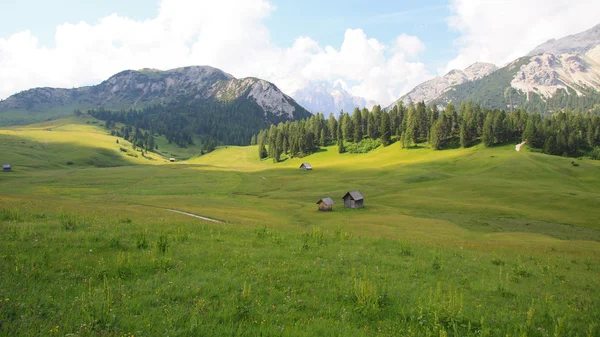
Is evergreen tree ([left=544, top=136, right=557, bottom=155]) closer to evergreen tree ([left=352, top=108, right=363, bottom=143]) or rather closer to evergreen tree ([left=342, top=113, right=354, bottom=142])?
evergreen tree ([left=352, top=108, right=363, bottom=143])

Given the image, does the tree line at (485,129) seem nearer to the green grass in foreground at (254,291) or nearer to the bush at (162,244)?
the green grass in foreground at (254,291)

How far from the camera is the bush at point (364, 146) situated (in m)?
182

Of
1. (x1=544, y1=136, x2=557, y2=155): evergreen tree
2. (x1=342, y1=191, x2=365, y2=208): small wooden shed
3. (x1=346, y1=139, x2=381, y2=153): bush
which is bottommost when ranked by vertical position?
(x1=342, y1=191, x2=365, y2=208): small wooden shed

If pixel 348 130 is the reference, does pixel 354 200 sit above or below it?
below

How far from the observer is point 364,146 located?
184625 mm

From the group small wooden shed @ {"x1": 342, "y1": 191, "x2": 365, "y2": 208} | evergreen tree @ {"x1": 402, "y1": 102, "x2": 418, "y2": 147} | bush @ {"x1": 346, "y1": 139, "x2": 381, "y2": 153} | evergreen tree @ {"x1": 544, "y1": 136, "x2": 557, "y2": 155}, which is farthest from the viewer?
bush @ {"x1": 346, "y1": 139, "x2": 381, "y2": 153}

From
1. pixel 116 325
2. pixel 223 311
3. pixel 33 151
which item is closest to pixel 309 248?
pixel 223 311

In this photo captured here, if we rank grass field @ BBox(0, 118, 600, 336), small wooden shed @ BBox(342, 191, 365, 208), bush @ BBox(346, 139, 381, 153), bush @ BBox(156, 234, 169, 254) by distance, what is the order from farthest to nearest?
bush @ BBox(346, 139, 381, 153), small wooden shed @ BBox(342, 191, 365, 208), bush @ BBox(156, 234, 169, 254), grass field @ BBox(0, 118, 600, 336)

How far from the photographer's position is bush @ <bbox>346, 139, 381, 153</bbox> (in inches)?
7146

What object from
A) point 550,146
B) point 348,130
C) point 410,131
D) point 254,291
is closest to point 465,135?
point 410,131

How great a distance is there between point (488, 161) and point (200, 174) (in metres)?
110

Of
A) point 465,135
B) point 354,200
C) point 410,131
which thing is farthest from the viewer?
point 410,131

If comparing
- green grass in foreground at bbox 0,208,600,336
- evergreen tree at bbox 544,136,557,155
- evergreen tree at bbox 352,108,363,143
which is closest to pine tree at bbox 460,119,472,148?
evergreen tree at bbox 544,136,557,155

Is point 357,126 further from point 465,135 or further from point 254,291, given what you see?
point 254,291
